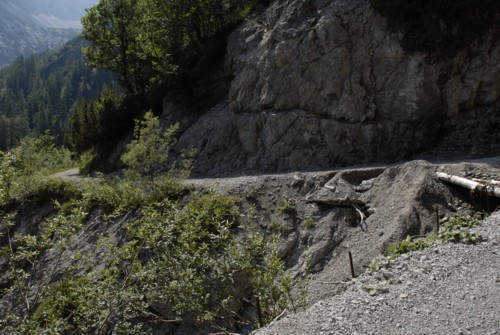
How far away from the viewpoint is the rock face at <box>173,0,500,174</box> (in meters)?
18.5

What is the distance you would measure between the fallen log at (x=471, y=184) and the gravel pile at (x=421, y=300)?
11.3ft

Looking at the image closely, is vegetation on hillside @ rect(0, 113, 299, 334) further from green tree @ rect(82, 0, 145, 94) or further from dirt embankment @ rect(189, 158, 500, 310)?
green tree @ rect(82, 0, 145, 94)

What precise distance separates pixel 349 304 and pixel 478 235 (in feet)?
11.4

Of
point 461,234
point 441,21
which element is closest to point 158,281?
point 461,234

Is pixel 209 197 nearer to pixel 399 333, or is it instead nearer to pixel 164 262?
pixel 164 262

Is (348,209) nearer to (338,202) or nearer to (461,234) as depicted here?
(338,202)

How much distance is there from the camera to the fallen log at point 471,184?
1095cm

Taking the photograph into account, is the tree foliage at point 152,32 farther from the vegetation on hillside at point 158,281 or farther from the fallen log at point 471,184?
the vegetation on hillside at point 158,281

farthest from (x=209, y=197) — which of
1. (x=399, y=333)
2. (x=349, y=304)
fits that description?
(x=399, y=333)

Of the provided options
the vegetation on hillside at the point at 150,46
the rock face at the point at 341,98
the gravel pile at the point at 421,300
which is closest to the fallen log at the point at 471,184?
the gravel pile at the point at 421,300

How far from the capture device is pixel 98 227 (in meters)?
16.9

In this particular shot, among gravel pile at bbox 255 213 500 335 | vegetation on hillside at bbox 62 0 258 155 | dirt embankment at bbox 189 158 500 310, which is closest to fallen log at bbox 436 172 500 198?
dirt embankment at bbox 189 158 500 310

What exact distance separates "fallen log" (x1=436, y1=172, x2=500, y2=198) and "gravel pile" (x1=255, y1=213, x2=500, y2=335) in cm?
346

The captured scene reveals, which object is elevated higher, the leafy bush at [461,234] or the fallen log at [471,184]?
the fallen log at [471,184]
